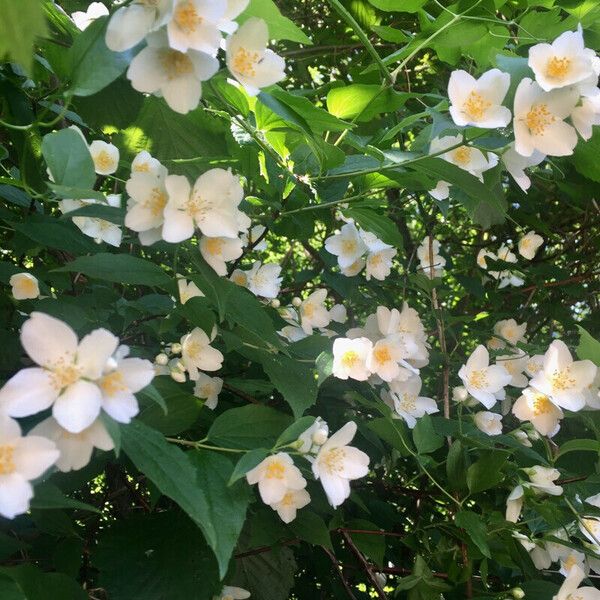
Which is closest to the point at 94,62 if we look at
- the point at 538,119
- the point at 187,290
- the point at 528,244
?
the point at 187,290

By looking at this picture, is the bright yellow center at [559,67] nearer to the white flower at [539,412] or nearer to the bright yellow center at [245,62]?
the bright yellow center at [245,62]

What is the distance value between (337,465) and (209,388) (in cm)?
25

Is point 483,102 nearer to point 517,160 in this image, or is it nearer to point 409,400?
point 517,160

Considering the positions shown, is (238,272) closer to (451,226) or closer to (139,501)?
(139,501)

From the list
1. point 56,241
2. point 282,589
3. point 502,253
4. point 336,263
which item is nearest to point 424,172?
point 56,241

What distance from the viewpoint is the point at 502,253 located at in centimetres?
199

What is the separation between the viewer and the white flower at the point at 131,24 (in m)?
0.58

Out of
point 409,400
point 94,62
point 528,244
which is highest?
point 94,62

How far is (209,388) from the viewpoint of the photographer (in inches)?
39.4

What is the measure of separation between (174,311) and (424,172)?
0.35m

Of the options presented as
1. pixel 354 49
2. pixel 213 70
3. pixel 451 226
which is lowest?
pixel 451 226

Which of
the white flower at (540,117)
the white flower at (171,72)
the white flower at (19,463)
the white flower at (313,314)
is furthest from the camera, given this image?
the white flower at (313,314)

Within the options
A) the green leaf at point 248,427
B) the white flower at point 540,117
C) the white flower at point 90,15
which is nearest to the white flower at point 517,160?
the white flower at point 540,117

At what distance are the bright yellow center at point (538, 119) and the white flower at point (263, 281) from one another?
534 mm
